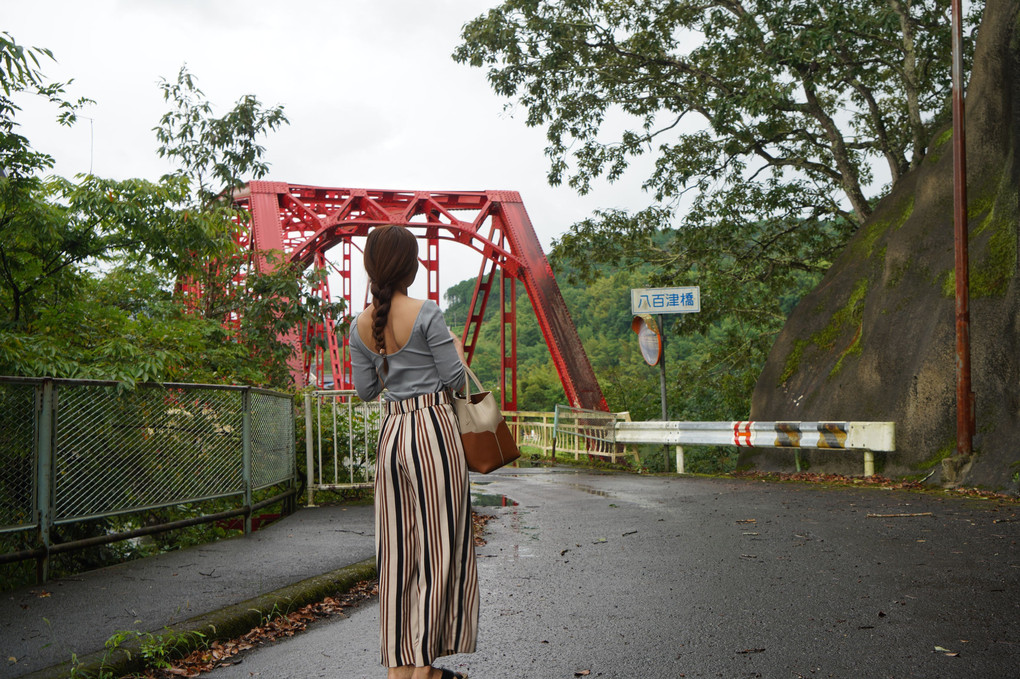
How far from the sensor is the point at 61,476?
5.37 metres

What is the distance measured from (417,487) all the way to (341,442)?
646 centimetres

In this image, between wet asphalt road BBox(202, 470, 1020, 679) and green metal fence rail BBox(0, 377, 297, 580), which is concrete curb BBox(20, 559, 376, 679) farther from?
green metal fence rail BBox(0, 377, 297, 580)

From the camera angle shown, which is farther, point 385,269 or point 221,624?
point 221,624

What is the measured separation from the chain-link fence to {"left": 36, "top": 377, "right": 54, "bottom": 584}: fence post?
12.8 feet

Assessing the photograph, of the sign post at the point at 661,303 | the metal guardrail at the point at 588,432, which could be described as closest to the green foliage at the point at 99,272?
the sign post at the point at 661,303

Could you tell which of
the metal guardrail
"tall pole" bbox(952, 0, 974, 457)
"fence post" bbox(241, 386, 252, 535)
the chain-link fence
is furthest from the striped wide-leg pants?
the metal guardrail

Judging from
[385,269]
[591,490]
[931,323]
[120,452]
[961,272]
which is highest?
[961,272]

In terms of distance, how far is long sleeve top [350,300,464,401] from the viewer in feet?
10.3

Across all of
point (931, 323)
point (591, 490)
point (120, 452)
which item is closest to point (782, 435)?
point (931, 323)

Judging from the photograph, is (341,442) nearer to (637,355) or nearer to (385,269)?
(385,269)

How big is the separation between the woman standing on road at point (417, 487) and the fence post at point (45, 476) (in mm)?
3045

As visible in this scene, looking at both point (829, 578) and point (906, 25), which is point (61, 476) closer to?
point (829, 578)


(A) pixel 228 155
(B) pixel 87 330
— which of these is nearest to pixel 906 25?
(A) pixel 228 155

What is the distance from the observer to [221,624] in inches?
166
